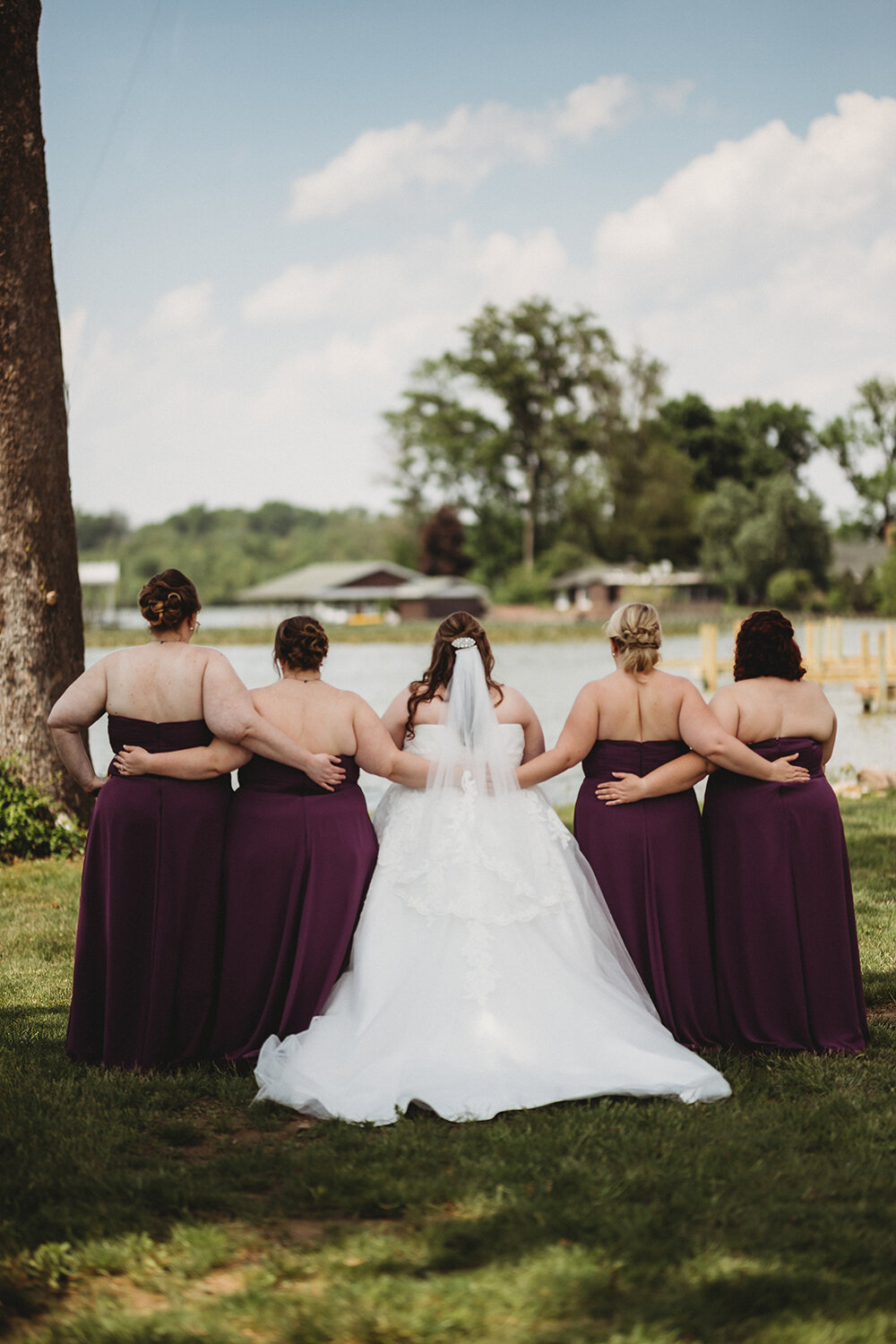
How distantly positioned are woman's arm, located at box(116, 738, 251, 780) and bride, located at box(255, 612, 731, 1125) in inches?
27.4

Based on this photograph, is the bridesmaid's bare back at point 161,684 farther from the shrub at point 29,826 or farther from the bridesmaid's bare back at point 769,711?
the shrub at point 29,826

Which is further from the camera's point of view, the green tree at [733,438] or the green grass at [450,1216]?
the green tree at [733,438]

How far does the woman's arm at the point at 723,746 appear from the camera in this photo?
5195 mm

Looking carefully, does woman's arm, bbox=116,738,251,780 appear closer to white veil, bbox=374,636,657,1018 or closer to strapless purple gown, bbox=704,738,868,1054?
white veil, bbox=374,636,657,1018

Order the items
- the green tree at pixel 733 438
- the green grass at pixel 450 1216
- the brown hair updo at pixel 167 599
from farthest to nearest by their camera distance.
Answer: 1. the green tree at pixel 733 438
2. the brown hair updo at pixel 167 599
3. the green grass at pixel 450 1216

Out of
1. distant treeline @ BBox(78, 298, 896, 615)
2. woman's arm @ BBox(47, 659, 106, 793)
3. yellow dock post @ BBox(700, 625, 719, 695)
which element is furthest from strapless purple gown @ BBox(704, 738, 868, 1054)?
distant treeline @ BBox(78, 298, 896, 615)

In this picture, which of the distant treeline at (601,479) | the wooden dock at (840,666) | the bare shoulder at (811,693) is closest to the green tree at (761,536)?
the distant treeline at (601,479)

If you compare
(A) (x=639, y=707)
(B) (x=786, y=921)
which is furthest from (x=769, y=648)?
(B) (x=786, y=921)

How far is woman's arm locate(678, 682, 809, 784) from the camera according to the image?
17.0 feet

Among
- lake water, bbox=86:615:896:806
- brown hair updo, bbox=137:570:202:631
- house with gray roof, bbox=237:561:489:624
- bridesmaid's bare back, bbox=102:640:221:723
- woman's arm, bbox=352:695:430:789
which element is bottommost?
lake water, bbox=86:615:896:806

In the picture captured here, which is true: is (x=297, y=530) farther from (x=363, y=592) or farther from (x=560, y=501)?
(x=560, y=501)

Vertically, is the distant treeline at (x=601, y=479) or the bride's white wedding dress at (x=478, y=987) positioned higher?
the distant treeline at (x=601, y=479)

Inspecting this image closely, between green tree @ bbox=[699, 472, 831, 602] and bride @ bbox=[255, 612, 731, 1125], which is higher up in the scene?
green tree @ bbox=[699, 472, 831, 602]

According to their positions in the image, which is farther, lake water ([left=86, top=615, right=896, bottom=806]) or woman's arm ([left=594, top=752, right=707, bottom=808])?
lake water ([left=86, top=615, right=896, bottom=806])
